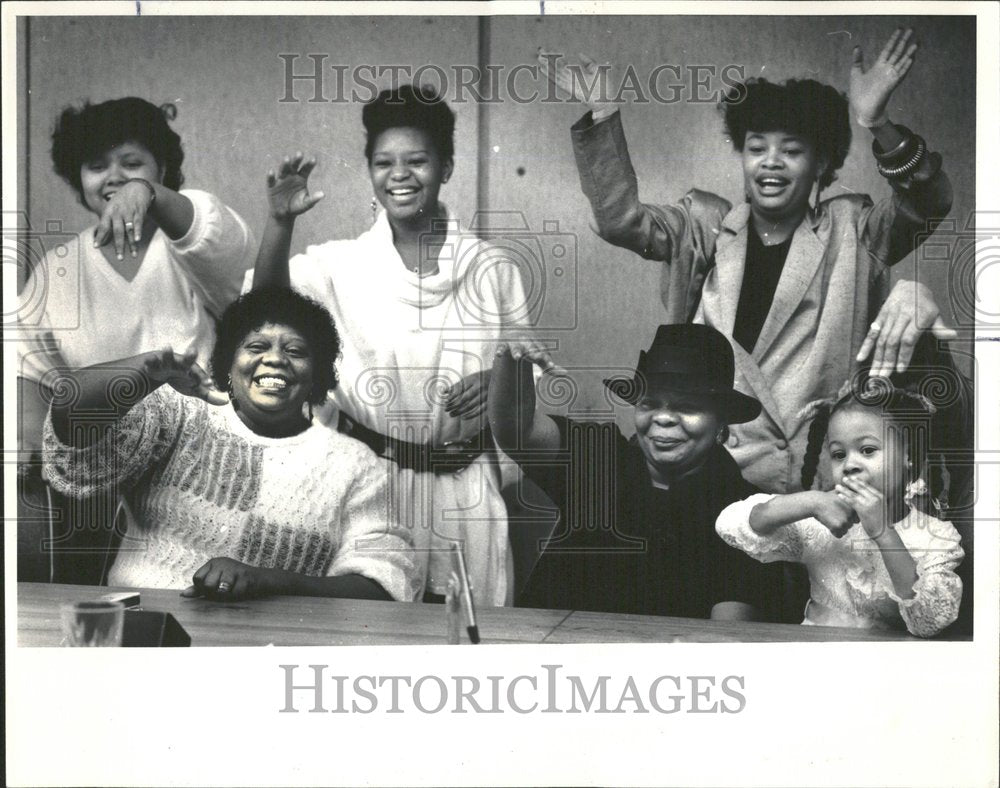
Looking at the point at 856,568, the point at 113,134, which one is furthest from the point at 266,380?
the point at 856,568

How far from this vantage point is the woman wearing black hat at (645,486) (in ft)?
14.4

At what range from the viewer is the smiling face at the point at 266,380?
14.3 ft

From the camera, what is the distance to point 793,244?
14.5ft

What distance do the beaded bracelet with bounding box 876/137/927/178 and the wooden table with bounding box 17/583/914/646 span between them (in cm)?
157

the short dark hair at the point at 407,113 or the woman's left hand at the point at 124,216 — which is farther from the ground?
the short dark hair at the point at 407,113

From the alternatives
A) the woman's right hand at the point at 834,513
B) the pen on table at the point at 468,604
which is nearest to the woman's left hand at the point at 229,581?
the pen on table at the point at 468,604

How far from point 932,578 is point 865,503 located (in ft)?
1.16

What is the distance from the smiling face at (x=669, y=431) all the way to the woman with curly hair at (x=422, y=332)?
52 cm

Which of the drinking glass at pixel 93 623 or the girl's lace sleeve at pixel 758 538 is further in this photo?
the girl's lace sleeve at pixel 758 538

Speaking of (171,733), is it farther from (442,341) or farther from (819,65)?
(819,65)

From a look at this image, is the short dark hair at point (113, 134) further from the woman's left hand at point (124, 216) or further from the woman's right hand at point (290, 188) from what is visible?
the woman's right hand at point (290, 188)

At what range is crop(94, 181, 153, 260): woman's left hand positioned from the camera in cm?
432

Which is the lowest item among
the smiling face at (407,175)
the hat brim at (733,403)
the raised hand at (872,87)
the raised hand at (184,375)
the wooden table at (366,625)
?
the wooden table at (366,625)

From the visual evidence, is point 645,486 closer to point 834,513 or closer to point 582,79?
point 834,513
